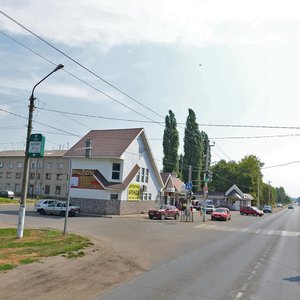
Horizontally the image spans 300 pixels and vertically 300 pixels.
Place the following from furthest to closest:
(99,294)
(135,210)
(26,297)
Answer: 1. (135,210)
2. (99,294)
3. (26,297)

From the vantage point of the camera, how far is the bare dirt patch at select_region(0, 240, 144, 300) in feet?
28.4

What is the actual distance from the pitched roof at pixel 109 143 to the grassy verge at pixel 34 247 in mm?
21285

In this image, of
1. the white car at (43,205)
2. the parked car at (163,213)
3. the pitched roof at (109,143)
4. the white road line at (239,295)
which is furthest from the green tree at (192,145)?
the white road line at (239,295)

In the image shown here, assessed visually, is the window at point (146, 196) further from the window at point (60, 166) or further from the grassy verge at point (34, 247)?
the window at point (60, 166)

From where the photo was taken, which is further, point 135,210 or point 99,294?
point 135,210

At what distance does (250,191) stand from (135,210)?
71015mm

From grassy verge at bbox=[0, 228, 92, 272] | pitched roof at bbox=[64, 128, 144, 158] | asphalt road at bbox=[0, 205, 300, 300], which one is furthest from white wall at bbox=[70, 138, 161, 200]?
grassy verge at bbox=[0, 228, 92, 272]

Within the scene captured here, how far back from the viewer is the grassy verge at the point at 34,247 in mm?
12133

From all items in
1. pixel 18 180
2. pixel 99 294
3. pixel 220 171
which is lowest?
pixel 99 294

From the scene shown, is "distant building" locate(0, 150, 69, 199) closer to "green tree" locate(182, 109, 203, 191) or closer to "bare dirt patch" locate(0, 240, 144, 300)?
"green tree" locate(182, 109, 203, 191)

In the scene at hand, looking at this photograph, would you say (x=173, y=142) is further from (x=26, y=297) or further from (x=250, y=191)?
(x=26, y=297)

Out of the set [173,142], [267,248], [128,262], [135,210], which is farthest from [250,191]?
[128,262]

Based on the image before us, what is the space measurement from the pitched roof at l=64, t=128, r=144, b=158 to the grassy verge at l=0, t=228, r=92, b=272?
21.3 m

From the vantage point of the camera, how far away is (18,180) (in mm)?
80688
